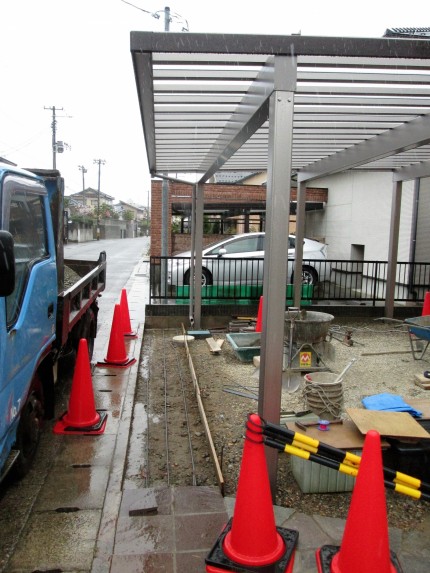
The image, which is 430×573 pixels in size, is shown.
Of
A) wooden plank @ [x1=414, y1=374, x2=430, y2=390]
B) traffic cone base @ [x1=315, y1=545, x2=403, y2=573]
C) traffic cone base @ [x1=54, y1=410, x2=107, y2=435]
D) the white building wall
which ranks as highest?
the white building wall

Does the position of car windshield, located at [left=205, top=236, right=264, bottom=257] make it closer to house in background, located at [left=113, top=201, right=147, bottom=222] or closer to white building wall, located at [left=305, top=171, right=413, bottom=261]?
white building wall, located at [left=305, top=171, right=413, bottom=261]

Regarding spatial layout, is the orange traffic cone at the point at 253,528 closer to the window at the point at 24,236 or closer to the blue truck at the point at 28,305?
the blue truck at the point at 28,305

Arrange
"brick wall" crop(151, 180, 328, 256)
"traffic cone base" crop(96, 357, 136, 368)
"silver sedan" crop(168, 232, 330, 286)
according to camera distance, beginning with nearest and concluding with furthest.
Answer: "traffic cone base" crop(96, 357, 136, 368) → "silver sedan" crop(168, 232, 330, 286) → "brick wall" crop(151, 180, 328, 256)

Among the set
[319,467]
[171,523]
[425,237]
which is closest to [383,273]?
[425,237]

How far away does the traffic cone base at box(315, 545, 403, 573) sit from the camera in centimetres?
264

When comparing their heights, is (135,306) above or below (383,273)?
below

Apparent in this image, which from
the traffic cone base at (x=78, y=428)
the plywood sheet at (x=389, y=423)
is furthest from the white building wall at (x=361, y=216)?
the traffic cone base at (x=78, y=428)

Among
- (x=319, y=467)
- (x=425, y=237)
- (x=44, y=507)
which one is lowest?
(x=44, y=507)

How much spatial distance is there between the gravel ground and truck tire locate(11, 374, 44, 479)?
1.41 m

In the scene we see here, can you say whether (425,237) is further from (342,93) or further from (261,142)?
(342,93)

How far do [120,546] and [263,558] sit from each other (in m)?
0.91

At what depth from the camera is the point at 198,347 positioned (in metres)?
8.02

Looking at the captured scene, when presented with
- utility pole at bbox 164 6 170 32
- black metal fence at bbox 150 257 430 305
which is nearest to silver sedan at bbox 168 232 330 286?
black metal fence at bbox 150 257 430 305

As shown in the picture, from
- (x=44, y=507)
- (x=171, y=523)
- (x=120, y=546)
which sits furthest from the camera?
(x=44, y=507)
